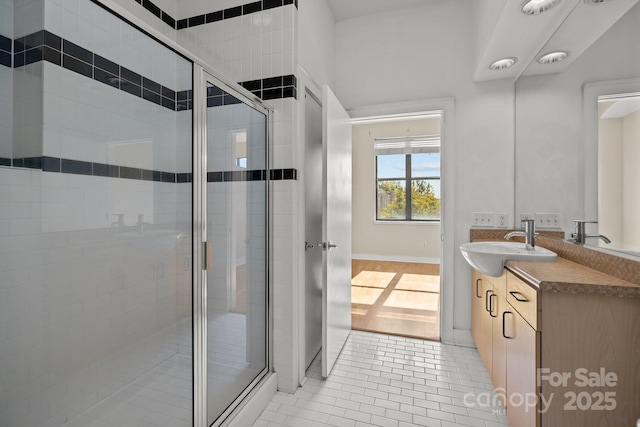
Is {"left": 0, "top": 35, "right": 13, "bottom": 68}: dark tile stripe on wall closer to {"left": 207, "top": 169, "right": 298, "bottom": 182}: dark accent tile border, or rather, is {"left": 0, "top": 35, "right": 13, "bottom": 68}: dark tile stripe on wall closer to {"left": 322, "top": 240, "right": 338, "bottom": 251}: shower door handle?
{"left": 207, "top": 169, "right": 298, "bottom": 182}: dark accent tile border

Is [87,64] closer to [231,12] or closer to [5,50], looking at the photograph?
[5,50]

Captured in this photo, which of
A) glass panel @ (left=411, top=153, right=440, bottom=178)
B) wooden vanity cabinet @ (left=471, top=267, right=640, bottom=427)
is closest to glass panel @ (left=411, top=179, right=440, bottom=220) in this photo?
glass panel @ (left=411, top=153, right=440, bottom=178)

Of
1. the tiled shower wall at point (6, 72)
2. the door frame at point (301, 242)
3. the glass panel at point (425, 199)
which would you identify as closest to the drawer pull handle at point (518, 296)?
the door frame at point (301, 242)

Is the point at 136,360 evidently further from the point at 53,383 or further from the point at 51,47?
the point at 51,47

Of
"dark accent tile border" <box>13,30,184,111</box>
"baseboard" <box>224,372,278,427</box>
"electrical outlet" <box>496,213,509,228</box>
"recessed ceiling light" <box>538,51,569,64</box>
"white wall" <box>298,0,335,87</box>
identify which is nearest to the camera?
"dark accent tile border" <box>13,30,184,111</box>

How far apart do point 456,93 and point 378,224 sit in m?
3.88

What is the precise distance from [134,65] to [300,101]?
93 centimetres

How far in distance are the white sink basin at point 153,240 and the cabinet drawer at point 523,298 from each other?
153 cm

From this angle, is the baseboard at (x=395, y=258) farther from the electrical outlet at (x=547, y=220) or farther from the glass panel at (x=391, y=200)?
the electrical outlet at (x=547, y=220)

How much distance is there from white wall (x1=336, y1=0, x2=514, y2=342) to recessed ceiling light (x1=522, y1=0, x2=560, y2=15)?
871 millimetres

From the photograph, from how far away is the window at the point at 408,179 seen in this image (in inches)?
237

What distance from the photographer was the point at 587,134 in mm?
1678

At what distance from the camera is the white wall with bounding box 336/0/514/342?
254 centimetres

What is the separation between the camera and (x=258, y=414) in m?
1.77
